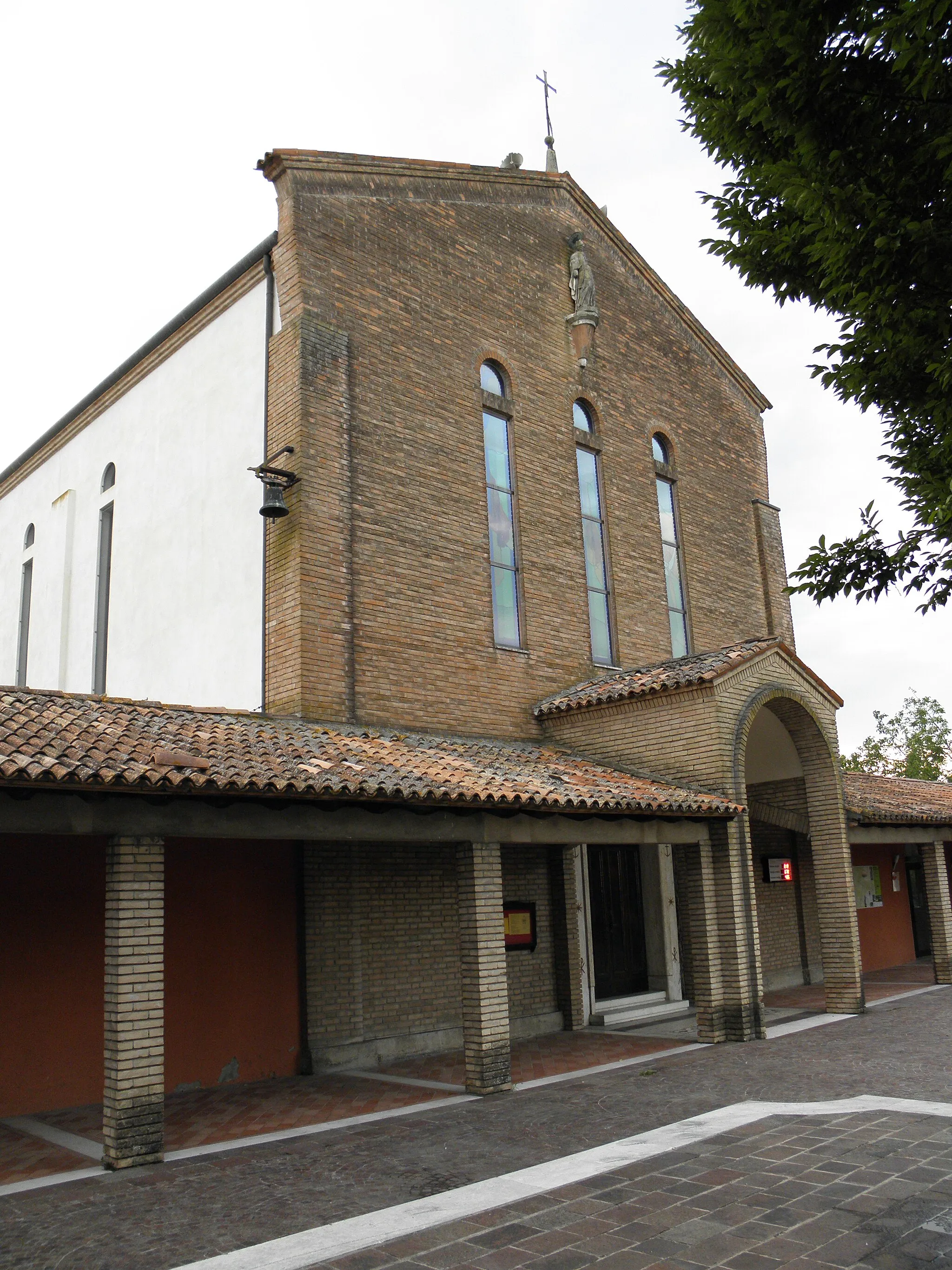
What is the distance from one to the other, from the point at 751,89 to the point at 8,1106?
965cm

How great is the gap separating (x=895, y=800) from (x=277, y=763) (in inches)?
510

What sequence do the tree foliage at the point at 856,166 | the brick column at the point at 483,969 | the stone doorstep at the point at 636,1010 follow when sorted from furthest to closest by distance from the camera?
the stone doorstep at the point at 636,1010
the brick column at the point at 483,969
the tree foliage at the point at 856,166

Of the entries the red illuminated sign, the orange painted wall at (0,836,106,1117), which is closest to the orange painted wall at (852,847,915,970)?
the red illuminated sign

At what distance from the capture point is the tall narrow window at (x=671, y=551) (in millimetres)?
17359

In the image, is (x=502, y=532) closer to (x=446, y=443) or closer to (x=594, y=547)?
(x=446, y=443)

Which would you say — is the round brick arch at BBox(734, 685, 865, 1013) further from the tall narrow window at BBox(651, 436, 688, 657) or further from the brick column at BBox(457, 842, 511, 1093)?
the brick column at BBox(457, 842, 511, 1093)

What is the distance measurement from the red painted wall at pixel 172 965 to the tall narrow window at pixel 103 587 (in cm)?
621

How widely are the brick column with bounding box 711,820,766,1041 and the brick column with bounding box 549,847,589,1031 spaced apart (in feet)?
7.02

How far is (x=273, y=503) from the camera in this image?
464 inches

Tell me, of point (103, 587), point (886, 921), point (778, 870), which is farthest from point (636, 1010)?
point (103, 587)

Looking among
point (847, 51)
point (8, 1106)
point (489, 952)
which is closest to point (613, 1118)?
point (489, 952)

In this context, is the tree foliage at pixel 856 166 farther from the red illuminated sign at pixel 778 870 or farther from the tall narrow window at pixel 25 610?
the tall narrow window at pixel 25 610

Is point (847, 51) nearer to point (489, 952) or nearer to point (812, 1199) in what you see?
point (812, 1199)

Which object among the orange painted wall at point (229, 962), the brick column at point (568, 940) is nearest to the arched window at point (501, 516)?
the brick column at point (568, 940)
